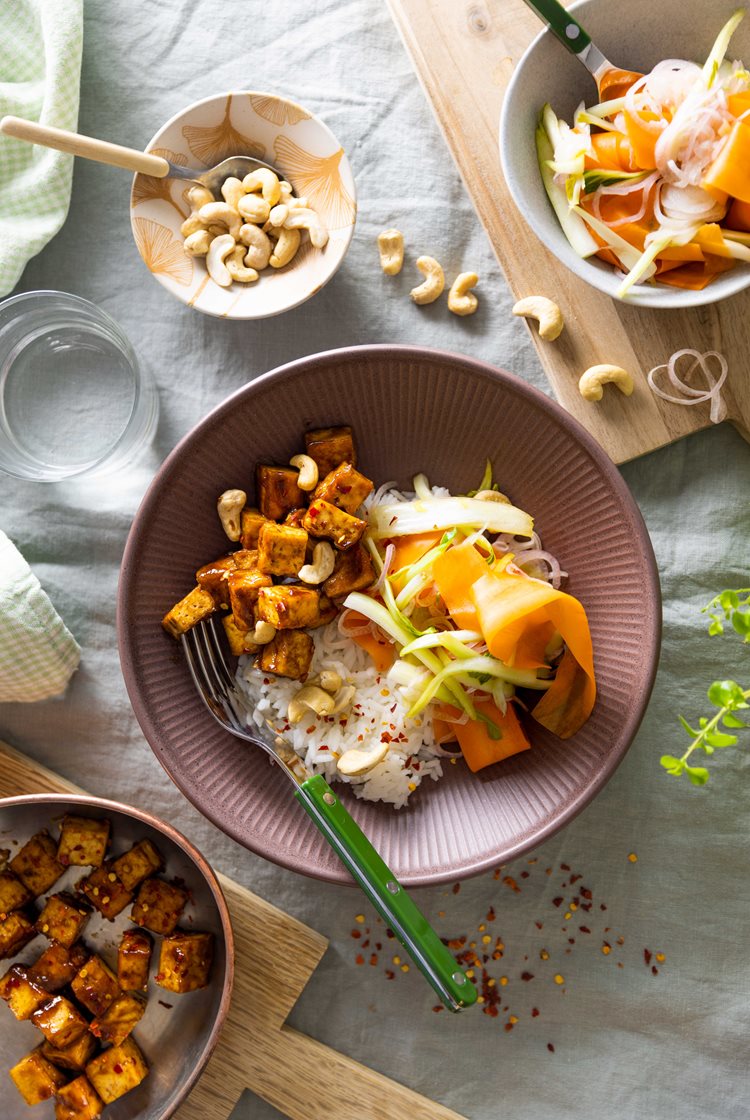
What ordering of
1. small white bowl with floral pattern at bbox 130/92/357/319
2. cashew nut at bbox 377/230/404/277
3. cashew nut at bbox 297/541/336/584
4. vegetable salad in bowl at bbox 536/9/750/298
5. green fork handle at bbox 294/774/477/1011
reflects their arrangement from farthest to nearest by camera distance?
cashew nut at bbox 377/230/404/277, small white bowl with floral pattern at bbox 130/92/357/319, cashew nut at bbox 297/541/336/584, vegetable salad in bowl at bbox 536/9/750/298, green fork handle at bbox 294/774/477/1011

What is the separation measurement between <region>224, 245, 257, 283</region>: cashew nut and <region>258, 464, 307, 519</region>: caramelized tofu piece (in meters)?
0.41

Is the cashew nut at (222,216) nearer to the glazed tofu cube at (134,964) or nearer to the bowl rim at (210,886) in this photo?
the bowl rim at (210,886)

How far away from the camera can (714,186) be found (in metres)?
1.83

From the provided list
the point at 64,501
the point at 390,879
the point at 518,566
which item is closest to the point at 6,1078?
the point at 390,879

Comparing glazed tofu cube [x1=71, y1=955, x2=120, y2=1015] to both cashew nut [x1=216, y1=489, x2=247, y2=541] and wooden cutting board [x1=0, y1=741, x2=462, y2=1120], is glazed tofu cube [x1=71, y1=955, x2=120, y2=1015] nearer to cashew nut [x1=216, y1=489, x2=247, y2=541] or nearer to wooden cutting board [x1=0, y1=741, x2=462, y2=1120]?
wooden cutting board [x1=0, y1=741, x2=462, y2=1120]

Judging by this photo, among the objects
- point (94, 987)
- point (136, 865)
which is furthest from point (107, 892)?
point (94, 987)

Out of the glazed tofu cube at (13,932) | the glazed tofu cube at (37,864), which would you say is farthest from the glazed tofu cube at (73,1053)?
the glazed tofu cube at (37,864)

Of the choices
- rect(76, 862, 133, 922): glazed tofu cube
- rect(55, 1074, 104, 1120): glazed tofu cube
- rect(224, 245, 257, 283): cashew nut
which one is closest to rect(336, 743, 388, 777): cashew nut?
rect(76, 862, 133, 922): glazed tofu cube

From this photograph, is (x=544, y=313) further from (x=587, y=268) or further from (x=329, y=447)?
(x=329, y=447)

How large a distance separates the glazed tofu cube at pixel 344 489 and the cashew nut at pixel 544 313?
0.50m

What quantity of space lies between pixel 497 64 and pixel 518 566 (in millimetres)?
1086

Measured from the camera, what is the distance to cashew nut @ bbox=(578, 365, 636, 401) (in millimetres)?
2025

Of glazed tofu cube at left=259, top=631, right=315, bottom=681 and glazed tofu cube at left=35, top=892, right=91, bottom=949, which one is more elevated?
glazed tofu cube at left=259, top=631, right=315, bottom=681

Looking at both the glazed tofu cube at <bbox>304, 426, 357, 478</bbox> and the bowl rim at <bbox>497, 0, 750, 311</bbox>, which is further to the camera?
the glazed tofu cube at <bbox>304, 426, 357, 478</bbox>
